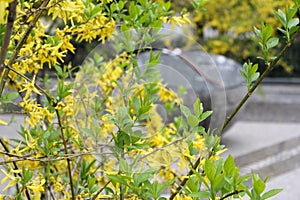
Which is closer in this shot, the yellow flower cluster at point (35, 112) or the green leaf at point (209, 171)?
the green leaf at point (209, 171)

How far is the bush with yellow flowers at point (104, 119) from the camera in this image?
3.08 feet

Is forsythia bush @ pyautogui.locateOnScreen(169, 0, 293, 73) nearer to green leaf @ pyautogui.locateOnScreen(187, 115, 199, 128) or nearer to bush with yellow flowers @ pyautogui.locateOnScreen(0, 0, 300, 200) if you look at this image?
bush with yellow flowers @ pyautogui.locateOnScreen(0, 0, 300, 200)

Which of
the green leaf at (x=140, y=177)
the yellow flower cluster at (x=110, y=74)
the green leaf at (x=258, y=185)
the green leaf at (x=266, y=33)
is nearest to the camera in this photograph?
the green leaf at (x=258, y=185)

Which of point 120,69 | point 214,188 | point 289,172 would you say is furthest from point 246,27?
point 214,188

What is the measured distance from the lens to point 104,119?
52.0 inches

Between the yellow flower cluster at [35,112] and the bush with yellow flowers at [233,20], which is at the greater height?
the bush with yellow flowers at [233,20]

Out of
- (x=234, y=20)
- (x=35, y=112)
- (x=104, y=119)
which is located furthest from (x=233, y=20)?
(x=35, y=112)

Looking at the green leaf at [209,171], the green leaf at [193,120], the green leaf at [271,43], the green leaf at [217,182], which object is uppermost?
the green leaf at [271,43]

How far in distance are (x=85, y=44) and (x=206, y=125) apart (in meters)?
0.49

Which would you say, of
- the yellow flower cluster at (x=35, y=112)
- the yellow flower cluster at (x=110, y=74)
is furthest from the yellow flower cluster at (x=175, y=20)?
the yellow flower cluster at (x=35, y=112)

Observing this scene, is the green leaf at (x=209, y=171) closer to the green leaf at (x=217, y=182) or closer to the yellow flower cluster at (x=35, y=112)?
Answer: the green leaf at (x=217, y=182)

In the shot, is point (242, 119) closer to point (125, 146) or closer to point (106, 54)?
point (106, 54)

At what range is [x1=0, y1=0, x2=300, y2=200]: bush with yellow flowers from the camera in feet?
3.08

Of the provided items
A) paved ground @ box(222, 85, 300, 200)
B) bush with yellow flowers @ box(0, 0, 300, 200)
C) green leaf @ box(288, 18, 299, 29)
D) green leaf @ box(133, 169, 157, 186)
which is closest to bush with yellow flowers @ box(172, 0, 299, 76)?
paved ground @ box(222, 85, 300, 200)
